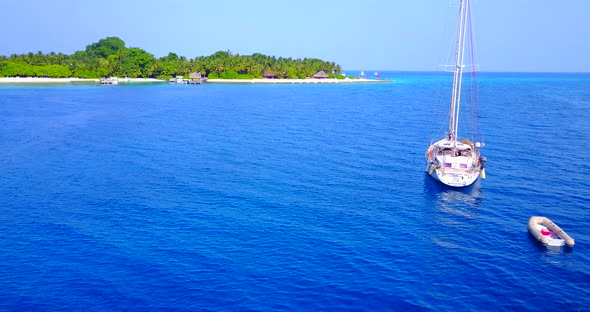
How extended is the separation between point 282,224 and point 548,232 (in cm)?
2334

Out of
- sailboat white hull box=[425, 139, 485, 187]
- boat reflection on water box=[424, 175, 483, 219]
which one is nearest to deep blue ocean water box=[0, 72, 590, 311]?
boat reflection on water box=[424, 175, 483, 219]

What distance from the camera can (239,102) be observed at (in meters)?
155

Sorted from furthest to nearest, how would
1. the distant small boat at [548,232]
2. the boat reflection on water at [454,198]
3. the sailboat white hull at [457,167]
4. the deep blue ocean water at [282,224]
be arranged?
the sailboat white hull at [457,167] < the boat reflection on water at [454,198] < the distant small boat at [548,232] < the deep blue ocean water at [282,224]

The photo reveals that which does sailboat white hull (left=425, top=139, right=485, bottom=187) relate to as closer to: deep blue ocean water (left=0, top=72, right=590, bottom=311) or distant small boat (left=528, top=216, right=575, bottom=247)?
deep blue ocean water (left=0, top=72, right=590, bottom=311)

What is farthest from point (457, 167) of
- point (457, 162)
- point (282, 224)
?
point (282, 224)

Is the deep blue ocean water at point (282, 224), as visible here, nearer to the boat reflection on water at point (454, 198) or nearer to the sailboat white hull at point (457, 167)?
the boat reflection on water at point (454, 198)

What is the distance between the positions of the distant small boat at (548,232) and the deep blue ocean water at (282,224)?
781 mm

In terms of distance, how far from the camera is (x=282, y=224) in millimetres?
44594

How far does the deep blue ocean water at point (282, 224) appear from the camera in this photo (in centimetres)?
3266

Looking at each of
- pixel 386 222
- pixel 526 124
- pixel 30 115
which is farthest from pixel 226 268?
pixel 30 115

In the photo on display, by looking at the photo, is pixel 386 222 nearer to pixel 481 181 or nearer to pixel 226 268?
pixel 226 268

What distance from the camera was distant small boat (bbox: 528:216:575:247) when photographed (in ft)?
133

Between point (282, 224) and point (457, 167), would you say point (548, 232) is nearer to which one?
point (457, 167)

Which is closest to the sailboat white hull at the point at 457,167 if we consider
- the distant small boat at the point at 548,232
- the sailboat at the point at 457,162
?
the sailboat at the point at 457,162
